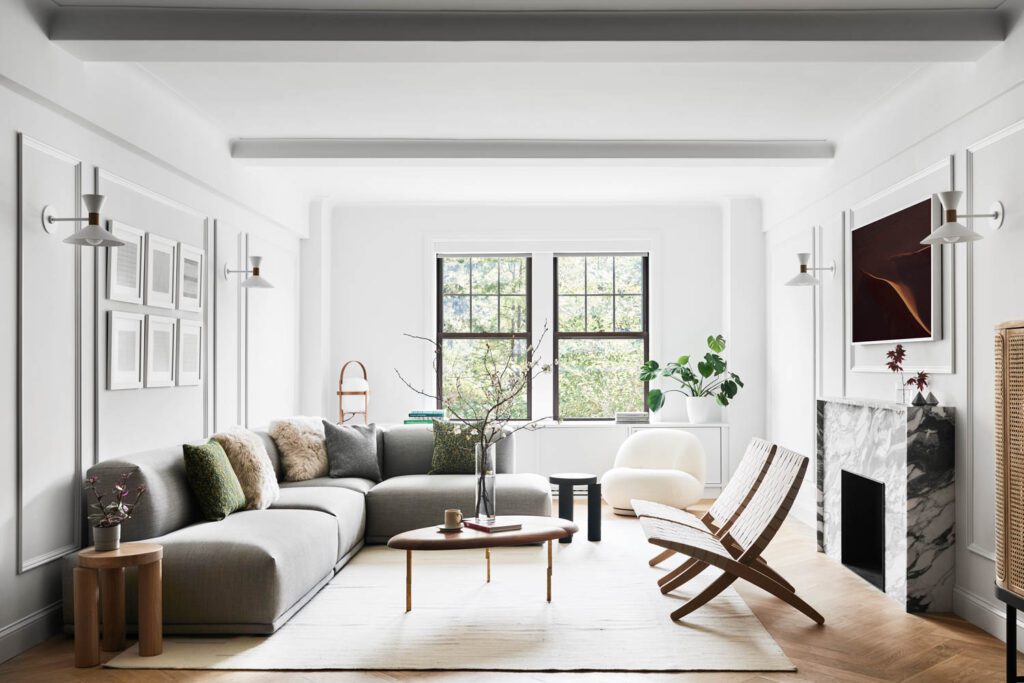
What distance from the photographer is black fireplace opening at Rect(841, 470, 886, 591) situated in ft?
16.2

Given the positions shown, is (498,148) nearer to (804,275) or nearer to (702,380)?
(804,275)

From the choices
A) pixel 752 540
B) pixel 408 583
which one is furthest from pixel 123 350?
pixel 752 540

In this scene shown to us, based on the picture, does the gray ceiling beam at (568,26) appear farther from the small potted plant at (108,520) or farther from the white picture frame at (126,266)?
the small potted plant at (108,520)

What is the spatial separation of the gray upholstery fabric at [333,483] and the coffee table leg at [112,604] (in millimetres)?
2024

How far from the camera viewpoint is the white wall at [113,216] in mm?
3705

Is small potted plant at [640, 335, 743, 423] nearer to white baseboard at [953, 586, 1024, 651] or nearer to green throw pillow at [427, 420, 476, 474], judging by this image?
green throw pillow at [427, 420, 476, 474]

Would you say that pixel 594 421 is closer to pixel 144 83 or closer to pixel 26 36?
pixel 144 83

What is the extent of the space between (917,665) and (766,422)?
4645mm

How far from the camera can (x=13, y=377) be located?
3736 millimetres

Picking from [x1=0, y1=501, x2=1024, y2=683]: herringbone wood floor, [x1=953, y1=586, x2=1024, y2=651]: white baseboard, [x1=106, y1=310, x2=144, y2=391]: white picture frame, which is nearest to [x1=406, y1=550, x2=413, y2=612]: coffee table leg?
[x1=0, y1=501, x2=1024, y2=683]: herringbone wood floor

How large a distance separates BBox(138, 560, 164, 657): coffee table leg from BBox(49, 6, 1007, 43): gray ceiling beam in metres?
2.37

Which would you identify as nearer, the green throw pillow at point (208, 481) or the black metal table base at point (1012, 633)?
the black metal table base at point (1012, 633)

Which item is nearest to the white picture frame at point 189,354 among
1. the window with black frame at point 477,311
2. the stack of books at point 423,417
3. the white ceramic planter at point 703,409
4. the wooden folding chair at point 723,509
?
the stack of books at point 423,417

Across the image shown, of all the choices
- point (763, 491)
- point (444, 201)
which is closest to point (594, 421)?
point (444, 201)
